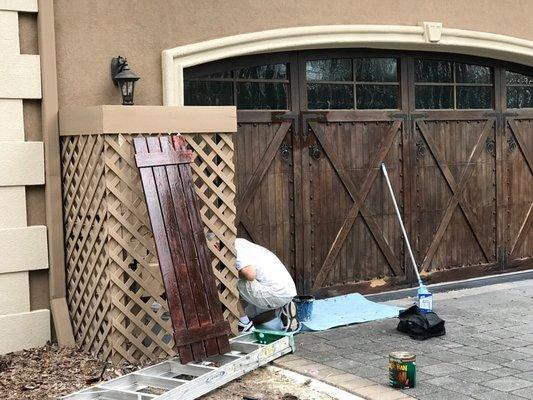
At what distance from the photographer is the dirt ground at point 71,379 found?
5352 mm

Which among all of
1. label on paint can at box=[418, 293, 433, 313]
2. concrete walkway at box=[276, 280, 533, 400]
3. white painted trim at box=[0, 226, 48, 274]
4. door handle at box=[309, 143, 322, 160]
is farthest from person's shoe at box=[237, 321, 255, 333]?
door handle at box=[309, 143, 322, 160]

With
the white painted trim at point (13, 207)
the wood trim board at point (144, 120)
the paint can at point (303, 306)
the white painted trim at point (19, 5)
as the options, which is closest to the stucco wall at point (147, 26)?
the white painted trim at point (19, 5)

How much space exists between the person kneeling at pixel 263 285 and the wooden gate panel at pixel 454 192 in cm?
254

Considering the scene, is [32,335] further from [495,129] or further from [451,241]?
[495,129]

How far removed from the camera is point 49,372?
5.85m

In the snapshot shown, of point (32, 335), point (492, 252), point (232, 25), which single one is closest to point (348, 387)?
point (32, 335)

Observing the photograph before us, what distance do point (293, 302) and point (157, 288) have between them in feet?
5.02

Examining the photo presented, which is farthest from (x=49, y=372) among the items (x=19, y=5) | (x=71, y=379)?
(x=19, y=5)

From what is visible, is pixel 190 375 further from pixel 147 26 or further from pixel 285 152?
pixel 147 26

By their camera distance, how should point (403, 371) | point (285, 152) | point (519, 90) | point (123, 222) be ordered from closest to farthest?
point (403, 371)
point (123, 222)
point (285, 152)
point (519, 90)

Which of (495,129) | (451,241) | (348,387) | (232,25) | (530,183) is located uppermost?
(232,25)

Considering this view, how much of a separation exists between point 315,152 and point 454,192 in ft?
6.62

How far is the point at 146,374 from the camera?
5.42 m

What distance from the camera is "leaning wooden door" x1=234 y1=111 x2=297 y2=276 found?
7.73 meters
